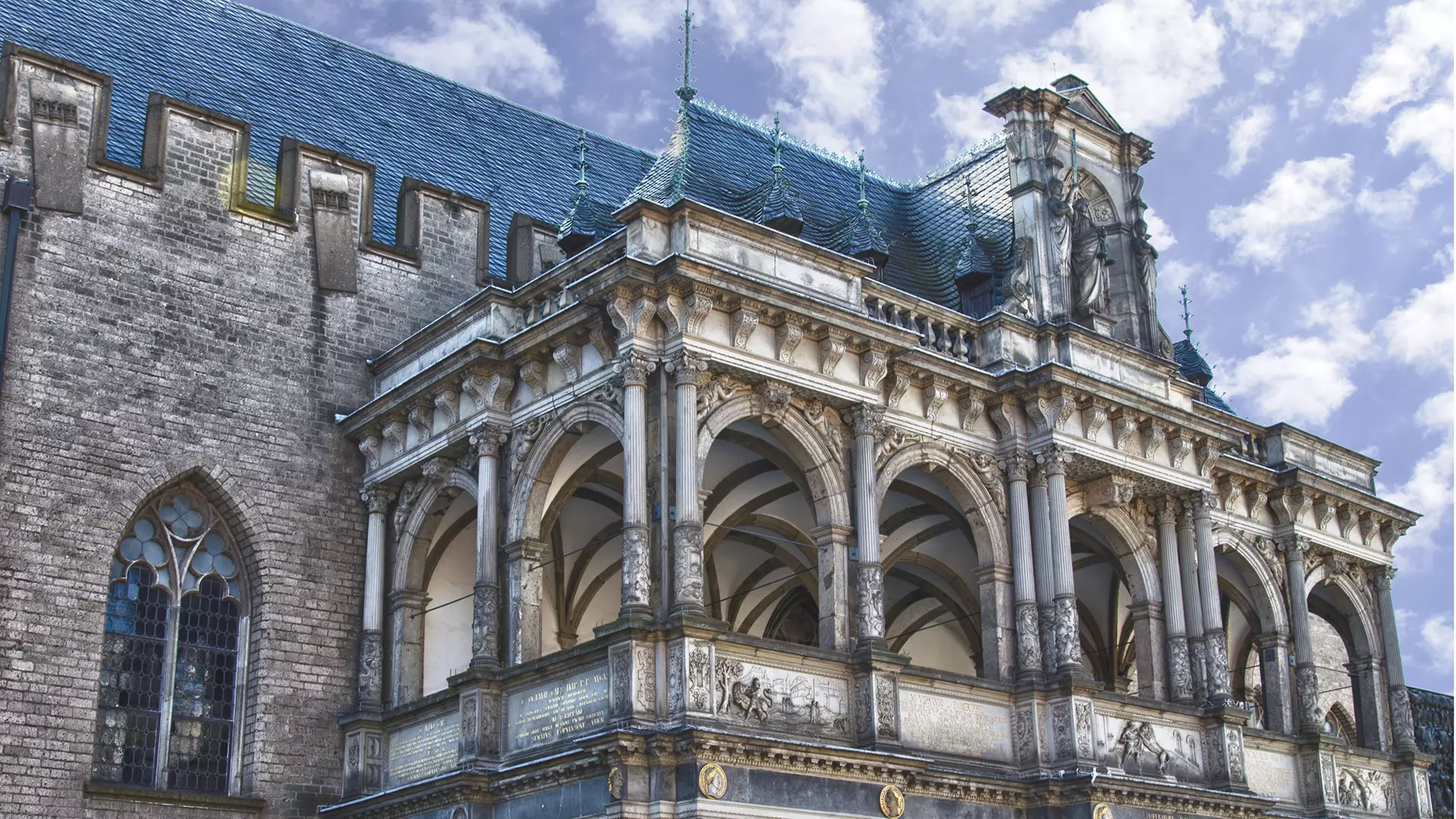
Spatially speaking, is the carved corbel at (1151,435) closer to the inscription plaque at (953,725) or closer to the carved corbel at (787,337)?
the inscription plaque at (953,725)

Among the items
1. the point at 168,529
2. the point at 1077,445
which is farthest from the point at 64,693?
the point at 1077,445

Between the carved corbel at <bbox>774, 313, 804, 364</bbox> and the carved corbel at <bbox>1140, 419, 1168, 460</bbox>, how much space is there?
592 cm

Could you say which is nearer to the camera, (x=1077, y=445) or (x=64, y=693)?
(x=64, y=693)

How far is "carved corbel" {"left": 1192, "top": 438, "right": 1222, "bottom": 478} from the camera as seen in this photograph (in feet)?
78.1

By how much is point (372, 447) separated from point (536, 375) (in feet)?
11.6

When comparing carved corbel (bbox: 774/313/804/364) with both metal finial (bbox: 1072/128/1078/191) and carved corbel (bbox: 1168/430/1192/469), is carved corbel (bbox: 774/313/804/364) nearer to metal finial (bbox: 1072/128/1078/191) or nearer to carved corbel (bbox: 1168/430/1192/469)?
carved corbel (bbox: 1168/430/1192/469)

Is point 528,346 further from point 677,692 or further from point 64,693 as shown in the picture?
point 64,693

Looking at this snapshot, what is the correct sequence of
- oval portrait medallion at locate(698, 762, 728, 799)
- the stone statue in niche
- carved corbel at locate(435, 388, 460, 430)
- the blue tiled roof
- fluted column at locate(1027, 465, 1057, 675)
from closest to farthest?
1. oval portrait medallion at locate(698, 762, 728, 799)
2. fluted column at locate(1027, 465, 1057, 675)
3. carved corbel at locate(435, 388, 460, 430)
4. the stone statue in niche
5. the blue tiled roof

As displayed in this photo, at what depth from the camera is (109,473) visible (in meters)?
20.8

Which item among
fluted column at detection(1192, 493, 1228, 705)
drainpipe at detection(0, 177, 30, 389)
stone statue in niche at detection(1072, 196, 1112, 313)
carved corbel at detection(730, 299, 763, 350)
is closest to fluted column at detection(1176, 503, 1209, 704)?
fluted column at detection(1192, 493, 1228, 705)

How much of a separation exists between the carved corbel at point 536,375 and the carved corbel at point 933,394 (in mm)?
4787

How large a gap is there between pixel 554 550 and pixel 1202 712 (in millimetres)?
9054

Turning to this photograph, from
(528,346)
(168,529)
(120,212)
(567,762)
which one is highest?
(120,212)

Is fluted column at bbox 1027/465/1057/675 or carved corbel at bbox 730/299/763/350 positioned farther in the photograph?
fluted column at bbox 1027/465/1057/675
